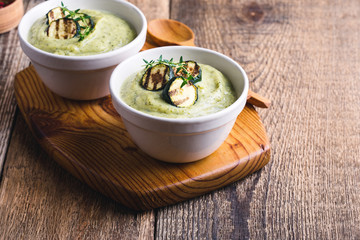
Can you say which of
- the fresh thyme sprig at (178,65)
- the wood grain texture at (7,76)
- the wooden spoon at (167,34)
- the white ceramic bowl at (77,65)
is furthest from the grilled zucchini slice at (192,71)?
the wood grain texture at (7,76)

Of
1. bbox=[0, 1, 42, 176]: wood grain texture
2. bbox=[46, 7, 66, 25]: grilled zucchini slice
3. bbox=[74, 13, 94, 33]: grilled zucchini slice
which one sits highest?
bbox=[46, 7, 66, 25]: grilled zucchini slice

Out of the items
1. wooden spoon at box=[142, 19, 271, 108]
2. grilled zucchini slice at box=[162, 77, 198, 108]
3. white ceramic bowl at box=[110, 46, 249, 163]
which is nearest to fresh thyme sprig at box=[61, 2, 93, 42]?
white ceramic bowl at box=[110, 46, 249, 163]

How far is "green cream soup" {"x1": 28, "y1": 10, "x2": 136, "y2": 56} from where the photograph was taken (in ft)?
6.10

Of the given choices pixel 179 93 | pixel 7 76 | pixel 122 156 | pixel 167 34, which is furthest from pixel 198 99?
pixel 7 76

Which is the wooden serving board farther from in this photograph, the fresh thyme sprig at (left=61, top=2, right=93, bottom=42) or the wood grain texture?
the fresh thyme sprig at (left=61, top=2, right=93, bottom=42)

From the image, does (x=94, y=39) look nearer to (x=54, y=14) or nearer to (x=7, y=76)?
(x=54, y=14)

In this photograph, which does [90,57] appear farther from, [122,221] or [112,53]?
[122,221]

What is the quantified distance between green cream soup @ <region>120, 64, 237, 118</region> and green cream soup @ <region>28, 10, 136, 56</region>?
23cm

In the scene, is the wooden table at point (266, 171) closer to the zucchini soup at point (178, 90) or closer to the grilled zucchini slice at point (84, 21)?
the zucchini soup at point (178, 90)

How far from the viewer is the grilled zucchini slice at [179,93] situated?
157 cm

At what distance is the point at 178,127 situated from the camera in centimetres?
149

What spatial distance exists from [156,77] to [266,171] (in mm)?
539

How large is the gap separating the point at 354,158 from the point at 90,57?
1.08 metres

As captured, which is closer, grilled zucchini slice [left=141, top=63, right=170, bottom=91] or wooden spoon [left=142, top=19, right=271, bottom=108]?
grilled zucchini slice [left=141, top=63, right=170, bottom=91]
